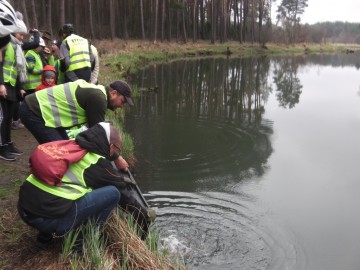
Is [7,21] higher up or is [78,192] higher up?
[7,21]

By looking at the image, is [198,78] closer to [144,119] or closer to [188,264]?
[144,119]

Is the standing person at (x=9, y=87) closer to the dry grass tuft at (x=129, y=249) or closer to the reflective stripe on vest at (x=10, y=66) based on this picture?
the reflective stripe on vest at (x=10, y=66)

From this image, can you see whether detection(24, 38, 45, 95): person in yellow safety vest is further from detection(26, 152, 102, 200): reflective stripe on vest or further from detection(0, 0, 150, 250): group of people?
detection(26, 152, 102, 200): reflective stripe on vest

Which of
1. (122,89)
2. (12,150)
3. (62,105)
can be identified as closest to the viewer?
(122,89)

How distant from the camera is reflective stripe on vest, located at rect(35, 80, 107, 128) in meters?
4.06

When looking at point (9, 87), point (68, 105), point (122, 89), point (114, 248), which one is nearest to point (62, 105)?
point (68, 105)

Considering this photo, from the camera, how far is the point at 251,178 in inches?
294

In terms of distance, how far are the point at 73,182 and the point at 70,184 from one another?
0.10 feet

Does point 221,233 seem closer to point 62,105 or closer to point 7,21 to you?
point 62,105

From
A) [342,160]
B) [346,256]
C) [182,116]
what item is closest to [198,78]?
[182,116]

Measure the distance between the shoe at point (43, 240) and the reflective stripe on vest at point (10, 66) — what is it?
9.07 feet

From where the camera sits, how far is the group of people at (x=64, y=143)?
3.24m

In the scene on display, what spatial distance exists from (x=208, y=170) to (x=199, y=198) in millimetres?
1272

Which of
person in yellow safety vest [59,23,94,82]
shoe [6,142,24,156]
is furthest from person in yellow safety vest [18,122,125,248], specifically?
person in yellow safety vest [59,23,94,82]
